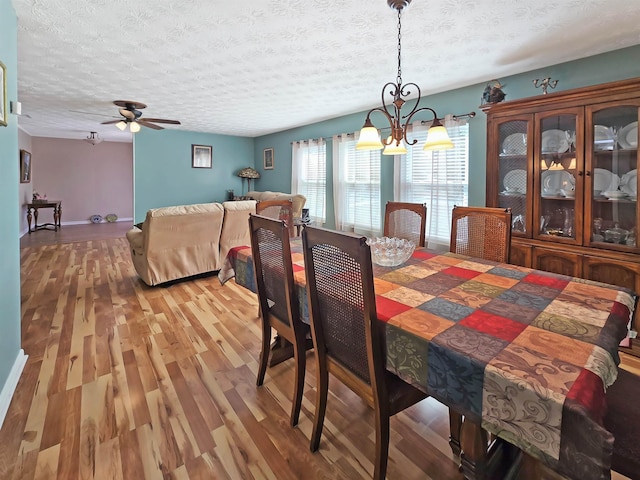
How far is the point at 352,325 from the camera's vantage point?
1.26 m

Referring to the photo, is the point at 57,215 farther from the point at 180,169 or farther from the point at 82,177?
the point at 180,169

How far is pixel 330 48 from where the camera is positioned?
8.26 feet

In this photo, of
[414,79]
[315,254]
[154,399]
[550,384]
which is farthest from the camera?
[414,79]

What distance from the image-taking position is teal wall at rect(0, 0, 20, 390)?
1.79 m

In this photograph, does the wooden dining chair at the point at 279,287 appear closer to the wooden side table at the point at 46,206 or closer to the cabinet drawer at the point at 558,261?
the cabinet drawer at the point at 558,261

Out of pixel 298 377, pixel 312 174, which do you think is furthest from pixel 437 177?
pixel 298 377

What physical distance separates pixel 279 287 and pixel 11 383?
1.67m

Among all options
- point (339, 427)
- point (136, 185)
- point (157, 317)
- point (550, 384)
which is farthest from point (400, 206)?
point (136, 185)

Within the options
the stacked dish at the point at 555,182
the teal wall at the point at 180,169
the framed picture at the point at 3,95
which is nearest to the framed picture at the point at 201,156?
the teal wall at the point at 180,169

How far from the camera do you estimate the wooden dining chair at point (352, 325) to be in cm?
114

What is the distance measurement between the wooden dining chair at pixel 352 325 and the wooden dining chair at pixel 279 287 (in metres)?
0.19

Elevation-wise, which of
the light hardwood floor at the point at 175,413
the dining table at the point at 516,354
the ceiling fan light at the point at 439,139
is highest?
the ceiling fan light at the point at 439,139

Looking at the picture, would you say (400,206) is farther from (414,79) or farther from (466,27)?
(414,79)

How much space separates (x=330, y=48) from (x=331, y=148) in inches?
Result: 107
